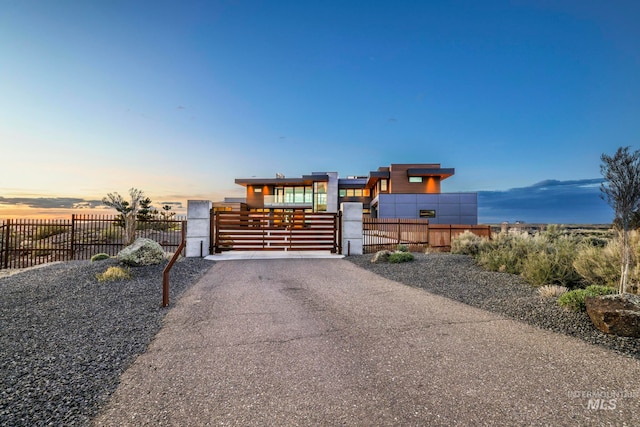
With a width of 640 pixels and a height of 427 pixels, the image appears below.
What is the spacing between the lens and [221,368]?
330 cm

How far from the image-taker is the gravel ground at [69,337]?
2717 mm

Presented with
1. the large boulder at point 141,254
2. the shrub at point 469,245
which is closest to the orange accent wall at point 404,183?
the shrub at point 469,245

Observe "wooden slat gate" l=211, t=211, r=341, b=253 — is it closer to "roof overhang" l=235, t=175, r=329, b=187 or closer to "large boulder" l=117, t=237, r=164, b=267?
"large boulder" l=117, t=237, r=164, b=267

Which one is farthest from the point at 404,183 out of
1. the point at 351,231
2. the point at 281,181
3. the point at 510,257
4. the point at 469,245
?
the point at 510,257

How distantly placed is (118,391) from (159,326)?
6.36 feet

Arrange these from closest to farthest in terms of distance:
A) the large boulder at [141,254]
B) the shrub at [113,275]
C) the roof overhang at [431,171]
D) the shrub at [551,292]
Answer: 1. the shrub at [551,292]
2. the shrub at [113,275]
3. the large boulder at [141,254]
4. the roof overhang at [431,171]

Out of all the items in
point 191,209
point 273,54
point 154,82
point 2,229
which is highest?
point 273,54

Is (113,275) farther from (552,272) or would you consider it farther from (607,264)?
(607,264)

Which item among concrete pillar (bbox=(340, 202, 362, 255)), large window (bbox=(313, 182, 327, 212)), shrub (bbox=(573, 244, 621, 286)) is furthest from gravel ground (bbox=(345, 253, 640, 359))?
large window (bbox=(313, 182, 327, 212))

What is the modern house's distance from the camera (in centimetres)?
3034

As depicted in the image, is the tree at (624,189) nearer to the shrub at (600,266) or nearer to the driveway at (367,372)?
the shrub at (600,266)

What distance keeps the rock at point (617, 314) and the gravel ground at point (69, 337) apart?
21.5 ft

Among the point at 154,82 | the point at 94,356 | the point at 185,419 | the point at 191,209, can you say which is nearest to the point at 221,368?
the point at 185,419

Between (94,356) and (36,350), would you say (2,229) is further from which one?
(94,356)
